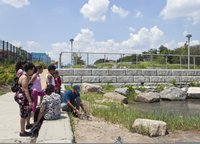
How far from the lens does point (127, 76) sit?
25.6 metres

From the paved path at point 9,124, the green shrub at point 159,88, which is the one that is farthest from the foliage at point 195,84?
the paved path at point 9,124

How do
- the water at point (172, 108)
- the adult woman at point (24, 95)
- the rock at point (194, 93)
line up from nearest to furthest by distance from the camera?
the adult woman at point (24, 95) < the water at point (172, 108) < the rock at point (194, 93)

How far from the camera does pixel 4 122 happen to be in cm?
1006

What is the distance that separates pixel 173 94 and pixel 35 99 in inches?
548

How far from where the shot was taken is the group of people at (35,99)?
810 cm

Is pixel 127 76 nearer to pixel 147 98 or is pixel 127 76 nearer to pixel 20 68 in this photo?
pixel 147 98

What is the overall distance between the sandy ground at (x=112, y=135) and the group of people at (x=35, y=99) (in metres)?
0.85

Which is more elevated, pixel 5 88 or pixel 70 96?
pixel 70 96

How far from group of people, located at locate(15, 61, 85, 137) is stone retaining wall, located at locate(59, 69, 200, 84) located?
12.1m

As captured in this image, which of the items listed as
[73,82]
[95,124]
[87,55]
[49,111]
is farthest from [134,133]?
[87,55]

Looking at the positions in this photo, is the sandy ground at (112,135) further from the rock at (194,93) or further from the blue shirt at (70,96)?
the rock at (194,93)


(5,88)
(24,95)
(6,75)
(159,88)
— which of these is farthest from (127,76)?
(24,95)

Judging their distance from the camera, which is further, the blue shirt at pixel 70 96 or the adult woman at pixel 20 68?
the blue shirt at pixel 70 96

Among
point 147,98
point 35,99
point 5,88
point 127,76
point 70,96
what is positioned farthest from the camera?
point 127,76
